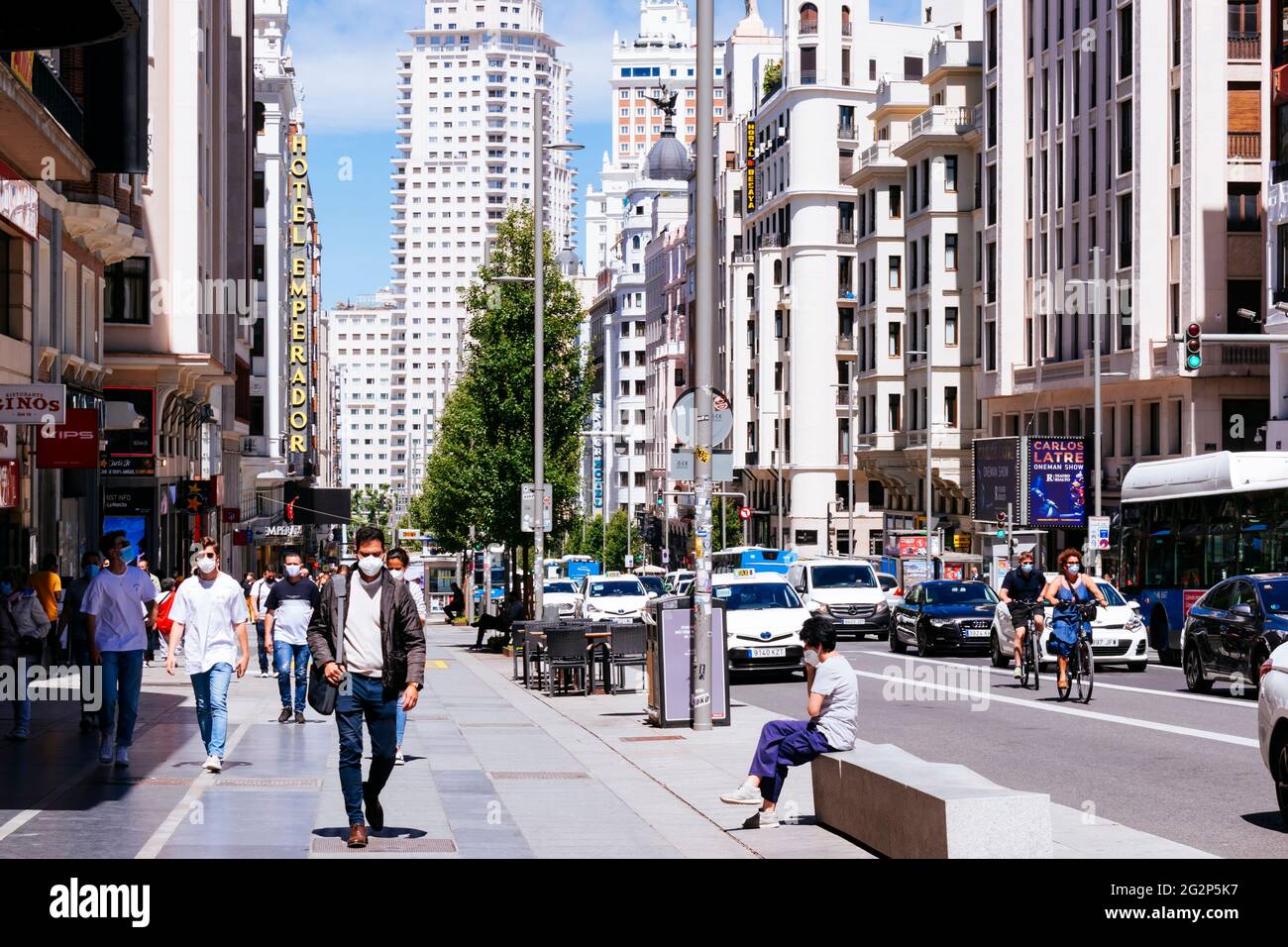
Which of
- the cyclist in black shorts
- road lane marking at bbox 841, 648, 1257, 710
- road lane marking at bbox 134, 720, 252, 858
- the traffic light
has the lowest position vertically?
road lane marking at bbox 841, 648, 1257, 710

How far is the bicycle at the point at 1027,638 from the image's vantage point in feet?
84.4

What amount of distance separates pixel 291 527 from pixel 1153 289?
42.1m

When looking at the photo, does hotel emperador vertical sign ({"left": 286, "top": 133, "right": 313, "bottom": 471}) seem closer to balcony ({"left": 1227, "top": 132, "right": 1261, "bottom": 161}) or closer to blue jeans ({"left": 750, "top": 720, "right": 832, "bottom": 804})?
balcony ({"left": 1227, "top": 132, "right": 1261, "bottom": 161})

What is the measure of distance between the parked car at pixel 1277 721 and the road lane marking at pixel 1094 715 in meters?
1.77

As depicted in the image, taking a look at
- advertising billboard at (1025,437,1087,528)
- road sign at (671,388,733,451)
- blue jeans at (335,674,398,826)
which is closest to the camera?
blue jeans at (335,674,398,826)

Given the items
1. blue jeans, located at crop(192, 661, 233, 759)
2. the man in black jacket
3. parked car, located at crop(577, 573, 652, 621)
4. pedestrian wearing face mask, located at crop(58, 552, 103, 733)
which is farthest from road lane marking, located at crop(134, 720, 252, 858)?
parked car, located at crop(577, 573, 652, 621)

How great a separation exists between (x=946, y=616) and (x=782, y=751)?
23.6 m

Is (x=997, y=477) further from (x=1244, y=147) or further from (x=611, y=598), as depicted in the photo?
(x=611, y=598)

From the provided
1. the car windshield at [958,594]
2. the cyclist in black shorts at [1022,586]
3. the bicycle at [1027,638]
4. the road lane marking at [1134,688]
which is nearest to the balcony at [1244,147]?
the car windshield at [958,594]

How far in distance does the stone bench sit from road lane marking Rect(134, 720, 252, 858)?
13.5 feet

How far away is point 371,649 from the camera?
38.3 ft

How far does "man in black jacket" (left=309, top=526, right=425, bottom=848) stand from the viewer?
11.6 metres

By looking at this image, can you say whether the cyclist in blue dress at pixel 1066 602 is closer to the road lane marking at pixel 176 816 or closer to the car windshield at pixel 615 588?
the road lane marking at pixel 176 816
